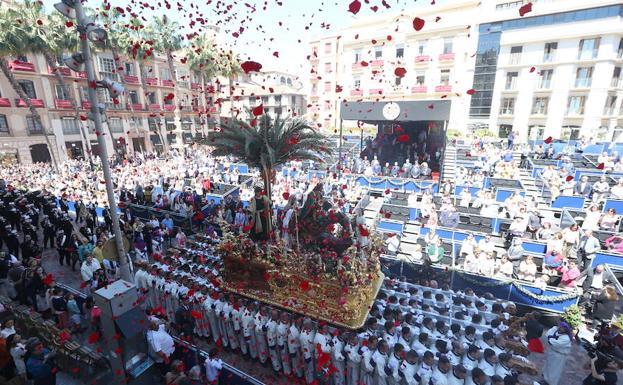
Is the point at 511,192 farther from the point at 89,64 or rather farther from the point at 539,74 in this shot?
the point at 539,74

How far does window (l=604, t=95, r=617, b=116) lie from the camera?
3850 cm

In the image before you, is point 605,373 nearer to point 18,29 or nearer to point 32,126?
point 18,29

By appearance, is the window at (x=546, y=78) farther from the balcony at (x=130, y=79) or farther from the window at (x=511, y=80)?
the balcony at (x=130, y=79)

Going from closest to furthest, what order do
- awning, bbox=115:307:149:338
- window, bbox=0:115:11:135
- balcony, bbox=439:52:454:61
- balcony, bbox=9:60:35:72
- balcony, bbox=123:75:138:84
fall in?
awning, bbox=115:307:149:338
balcony, bbox=9:60:35:72
window, bbox=0:115:11:135
balcony, bbox=439:52:454:61
balcony, bbox=123:75:138:84

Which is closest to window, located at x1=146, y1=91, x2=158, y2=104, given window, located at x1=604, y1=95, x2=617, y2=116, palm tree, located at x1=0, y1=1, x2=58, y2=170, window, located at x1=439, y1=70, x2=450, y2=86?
palm tree, located at x1=0, y1=1, x2=58, y2=170

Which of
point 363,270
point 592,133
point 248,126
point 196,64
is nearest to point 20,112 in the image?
point 196,64

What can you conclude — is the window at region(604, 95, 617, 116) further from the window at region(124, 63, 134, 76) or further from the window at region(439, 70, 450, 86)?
the window at region(124, 63, 134, 76)

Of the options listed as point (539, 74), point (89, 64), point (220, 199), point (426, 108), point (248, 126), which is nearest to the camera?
point (89, 64)

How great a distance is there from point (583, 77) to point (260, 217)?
46093 mm

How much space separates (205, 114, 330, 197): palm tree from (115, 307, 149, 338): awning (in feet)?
14.1

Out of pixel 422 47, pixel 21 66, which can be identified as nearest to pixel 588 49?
pixel 422 47

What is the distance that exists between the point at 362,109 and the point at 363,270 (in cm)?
1806

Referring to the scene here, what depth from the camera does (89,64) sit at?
732 centimetres

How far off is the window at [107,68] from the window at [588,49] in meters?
56.6
